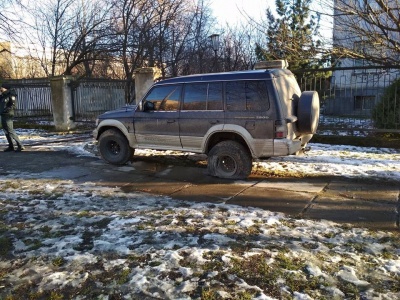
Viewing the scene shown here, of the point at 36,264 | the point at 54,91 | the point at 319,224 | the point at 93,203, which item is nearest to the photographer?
the point at 36,264

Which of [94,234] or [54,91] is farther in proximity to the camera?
[54,91]

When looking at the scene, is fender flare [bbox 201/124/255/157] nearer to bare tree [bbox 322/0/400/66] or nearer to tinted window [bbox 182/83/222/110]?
tinted window [bbox 182/83/222/110]

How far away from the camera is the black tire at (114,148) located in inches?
305

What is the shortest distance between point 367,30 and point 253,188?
17.1 ft

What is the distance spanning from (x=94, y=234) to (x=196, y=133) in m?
3.20

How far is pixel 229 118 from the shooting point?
6254mm

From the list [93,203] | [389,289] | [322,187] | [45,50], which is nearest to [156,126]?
[93,203]

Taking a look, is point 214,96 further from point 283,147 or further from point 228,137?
point 283,147

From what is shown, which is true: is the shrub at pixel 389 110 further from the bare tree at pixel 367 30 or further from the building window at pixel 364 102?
the bare tree at pixel 367 30

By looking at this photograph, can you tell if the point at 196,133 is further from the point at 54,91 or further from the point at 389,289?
the point at 54,91

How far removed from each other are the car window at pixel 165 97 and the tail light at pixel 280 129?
2148 millimetres

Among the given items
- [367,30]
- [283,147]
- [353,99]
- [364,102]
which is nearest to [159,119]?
[283,147]

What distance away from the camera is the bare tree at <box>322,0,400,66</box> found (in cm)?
759

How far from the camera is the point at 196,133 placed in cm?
666
